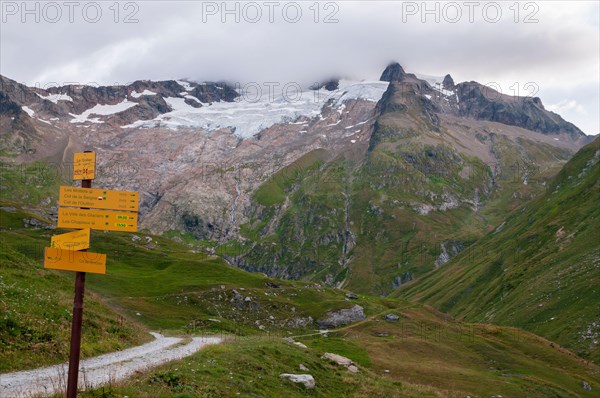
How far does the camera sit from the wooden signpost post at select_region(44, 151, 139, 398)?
18953 millimetres

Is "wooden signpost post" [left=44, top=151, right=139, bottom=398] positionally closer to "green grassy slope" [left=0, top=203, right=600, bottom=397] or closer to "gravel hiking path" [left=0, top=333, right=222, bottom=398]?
"gravel hiking path" [left=0, top=333, right=222, bottom=398]

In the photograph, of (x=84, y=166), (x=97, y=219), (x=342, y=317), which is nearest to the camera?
(x=97, y=219)

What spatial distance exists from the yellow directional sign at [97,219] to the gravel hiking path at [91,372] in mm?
7180

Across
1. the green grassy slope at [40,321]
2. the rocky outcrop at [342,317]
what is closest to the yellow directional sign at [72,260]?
the green grassy slope at [40,321]

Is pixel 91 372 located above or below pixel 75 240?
below

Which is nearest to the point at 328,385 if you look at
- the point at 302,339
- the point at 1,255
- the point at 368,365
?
the point at 1,255

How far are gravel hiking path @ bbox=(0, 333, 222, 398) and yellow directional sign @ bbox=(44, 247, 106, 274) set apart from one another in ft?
18.7

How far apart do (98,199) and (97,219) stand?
2.53 ft

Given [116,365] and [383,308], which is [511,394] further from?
[383,308]

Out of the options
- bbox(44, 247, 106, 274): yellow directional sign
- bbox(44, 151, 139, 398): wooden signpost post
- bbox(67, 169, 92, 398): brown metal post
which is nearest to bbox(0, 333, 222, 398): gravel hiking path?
bbox(67, 169, 92, 398): brown metal post

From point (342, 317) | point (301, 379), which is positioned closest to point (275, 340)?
point (301, 379)

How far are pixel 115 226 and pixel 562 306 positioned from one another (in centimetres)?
15645

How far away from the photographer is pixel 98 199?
774 inches

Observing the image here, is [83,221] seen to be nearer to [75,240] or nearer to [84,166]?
[75,240]
